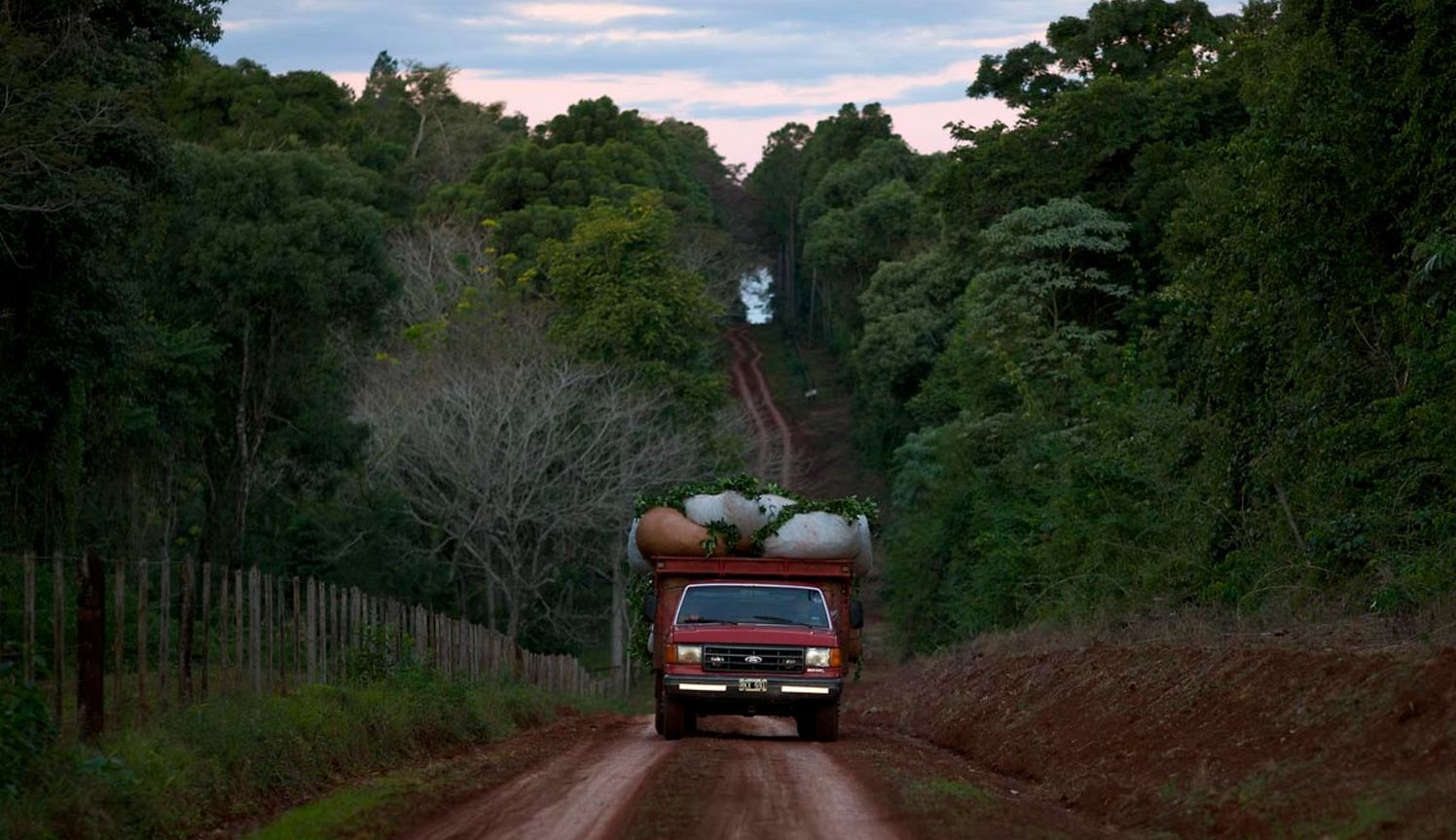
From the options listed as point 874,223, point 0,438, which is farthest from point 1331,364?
point 874,223

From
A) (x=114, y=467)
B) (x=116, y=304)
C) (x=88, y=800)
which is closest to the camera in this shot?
(x=88, y=800)

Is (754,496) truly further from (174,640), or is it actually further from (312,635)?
(174,640)

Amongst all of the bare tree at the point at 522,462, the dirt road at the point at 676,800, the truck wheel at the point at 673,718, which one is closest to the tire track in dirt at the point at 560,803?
the dirt road at the point at 676,800

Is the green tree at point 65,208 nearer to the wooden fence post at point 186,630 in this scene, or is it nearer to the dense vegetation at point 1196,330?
the wooden fence post at point 186,630

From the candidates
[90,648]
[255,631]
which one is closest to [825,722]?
[255,631]

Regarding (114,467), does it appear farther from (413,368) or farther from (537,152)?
(537,152)

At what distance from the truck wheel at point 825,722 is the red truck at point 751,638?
12 millimetres

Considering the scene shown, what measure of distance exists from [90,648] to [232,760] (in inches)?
58.9

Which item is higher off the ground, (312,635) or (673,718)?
(312,635)

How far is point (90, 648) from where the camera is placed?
12945 millimetres

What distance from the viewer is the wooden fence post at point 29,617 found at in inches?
489

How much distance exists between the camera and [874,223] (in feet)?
295

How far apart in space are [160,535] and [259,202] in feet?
28.1

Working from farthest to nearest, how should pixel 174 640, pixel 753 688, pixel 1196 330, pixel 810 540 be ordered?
1. pixel 174 640
2. pixel 1196 330
3. pixel 810 540
4. pixel 753 688
